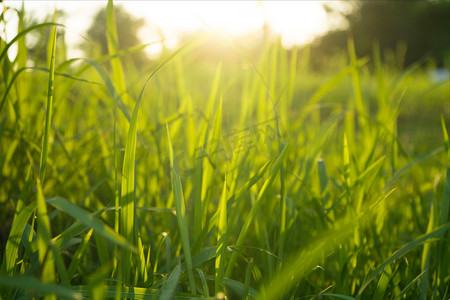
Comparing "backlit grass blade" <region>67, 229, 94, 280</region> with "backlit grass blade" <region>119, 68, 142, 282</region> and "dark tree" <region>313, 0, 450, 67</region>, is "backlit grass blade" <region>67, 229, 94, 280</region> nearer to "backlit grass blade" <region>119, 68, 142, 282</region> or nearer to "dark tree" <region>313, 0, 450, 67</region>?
"backlit grass blade" <region>119, 68, 142, 282</region>

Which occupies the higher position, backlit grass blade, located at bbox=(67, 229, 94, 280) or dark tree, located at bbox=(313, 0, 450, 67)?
dark tree, located at bbox=(313, 0, 450, 67)

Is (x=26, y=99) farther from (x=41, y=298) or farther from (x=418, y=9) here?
(x=418, y=9)

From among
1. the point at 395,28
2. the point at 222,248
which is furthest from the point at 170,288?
the point at 395,28

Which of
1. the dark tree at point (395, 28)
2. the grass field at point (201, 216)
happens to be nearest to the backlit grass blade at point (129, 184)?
the grass field at point (201, 216)

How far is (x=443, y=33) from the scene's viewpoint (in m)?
16.8

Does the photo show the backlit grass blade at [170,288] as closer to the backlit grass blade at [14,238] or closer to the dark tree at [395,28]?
the backlit grass blade at [14,238]

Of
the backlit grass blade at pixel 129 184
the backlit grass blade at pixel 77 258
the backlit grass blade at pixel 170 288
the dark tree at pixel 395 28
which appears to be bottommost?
the backlit grass blade at pixel 170 288

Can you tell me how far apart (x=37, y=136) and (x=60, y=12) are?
0.38 meters

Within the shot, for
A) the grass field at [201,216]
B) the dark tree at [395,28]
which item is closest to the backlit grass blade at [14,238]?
the grass field at [201,216]

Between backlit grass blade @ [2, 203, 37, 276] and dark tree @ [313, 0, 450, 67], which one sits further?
dark tree @ [313, 0, 450, 67]

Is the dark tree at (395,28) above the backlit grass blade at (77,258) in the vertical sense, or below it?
above

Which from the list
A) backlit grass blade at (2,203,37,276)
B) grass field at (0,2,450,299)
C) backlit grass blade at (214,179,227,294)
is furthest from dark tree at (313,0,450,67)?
backlit grass blade at (2,203,37,276)

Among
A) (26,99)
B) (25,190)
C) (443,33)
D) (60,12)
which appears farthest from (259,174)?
(443,33)

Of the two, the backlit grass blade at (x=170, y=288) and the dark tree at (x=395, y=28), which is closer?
the backlit grass blade at (x=170, y=288)
